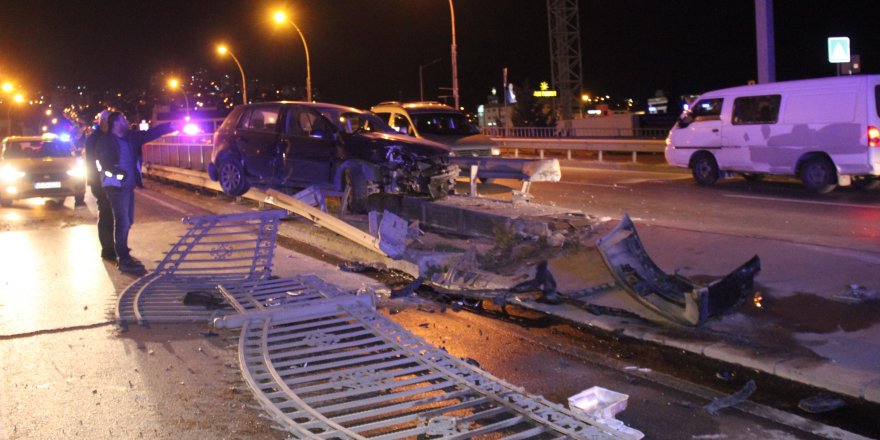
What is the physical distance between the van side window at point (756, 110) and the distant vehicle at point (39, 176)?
1407cm

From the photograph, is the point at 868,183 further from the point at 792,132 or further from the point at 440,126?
the point at 440,126

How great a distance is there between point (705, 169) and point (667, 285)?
1047 centimetres

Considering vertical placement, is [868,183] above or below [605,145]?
below

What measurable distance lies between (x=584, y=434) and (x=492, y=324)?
2992 millimetres

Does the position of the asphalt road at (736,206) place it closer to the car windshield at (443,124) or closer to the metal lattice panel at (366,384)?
the car windshield at (443,124)

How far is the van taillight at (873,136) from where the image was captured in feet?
45.7

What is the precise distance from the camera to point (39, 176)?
1764cm

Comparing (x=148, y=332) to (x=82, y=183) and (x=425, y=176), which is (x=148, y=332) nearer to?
(x=425, y=176)

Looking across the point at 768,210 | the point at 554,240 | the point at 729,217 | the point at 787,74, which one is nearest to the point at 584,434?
the point at 554,240

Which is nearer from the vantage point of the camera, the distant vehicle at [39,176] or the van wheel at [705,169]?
the van wheel at [705,169]

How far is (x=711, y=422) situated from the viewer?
4.81 metres

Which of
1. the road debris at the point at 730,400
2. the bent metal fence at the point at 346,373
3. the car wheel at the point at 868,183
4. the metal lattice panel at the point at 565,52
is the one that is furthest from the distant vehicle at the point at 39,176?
the metal lattice panel at the point at 565,52

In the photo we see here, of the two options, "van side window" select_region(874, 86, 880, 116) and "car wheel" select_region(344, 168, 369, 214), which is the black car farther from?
"van side window" select_region(874, 86, 880, 116)

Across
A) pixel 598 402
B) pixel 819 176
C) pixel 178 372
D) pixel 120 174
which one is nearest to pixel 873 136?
pixel 819 176
